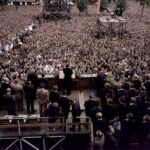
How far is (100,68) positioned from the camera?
2058cm

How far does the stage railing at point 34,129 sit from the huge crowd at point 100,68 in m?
0.31

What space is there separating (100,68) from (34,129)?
879 centimetres

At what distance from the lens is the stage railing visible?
12.3 meters

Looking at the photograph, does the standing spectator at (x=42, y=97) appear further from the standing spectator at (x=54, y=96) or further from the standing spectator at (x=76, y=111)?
the standing spectator at (x=76, y=111)

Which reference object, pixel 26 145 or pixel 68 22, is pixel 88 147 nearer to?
pixel 26 145

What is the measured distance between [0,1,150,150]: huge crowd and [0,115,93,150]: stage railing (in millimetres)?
309

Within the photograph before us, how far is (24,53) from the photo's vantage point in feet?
105

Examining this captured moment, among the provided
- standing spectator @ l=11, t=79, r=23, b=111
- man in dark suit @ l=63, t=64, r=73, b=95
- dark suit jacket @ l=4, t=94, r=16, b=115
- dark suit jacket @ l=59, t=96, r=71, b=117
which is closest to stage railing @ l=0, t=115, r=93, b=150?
dark suit jacket @ l=59, t=96, r=71, b=117

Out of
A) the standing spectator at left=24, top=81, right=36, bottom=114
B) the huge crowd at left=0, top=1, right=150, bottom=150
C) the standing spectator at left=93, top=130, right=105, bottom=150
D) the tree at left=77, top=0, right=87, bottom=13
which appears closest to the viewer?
the standing spectator at left=93, top=130, right=105, bottom=150

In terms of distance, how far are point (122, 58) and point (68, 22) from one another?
71.5 feet

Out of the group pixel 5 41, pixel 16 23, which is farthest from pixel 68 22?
pixel 5 41

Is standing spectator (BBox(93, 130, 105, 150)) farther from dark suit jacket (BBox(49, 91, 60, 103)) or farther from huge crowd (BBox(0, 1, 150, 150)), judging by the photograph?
dark suit jacket (BBox(49, 91, 60, 103))

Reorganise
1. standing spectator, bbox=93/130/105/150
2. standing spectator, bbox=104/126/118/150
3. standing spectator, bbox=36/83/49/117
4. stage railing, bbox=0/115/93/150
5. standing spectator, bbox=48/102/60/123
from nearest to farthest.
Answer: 1. standing spectator, bbox=93/130/105/150
2. standing spectator, bbox=104/126/118/150
3. standing spectator, bbox=48/102/60/123
4. stage railing, bbox=0/115/93/150
5. standing spectator, bbox=36/83/49/117

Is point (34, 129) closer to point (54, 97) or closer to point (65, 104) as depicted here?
point (54, 97)
